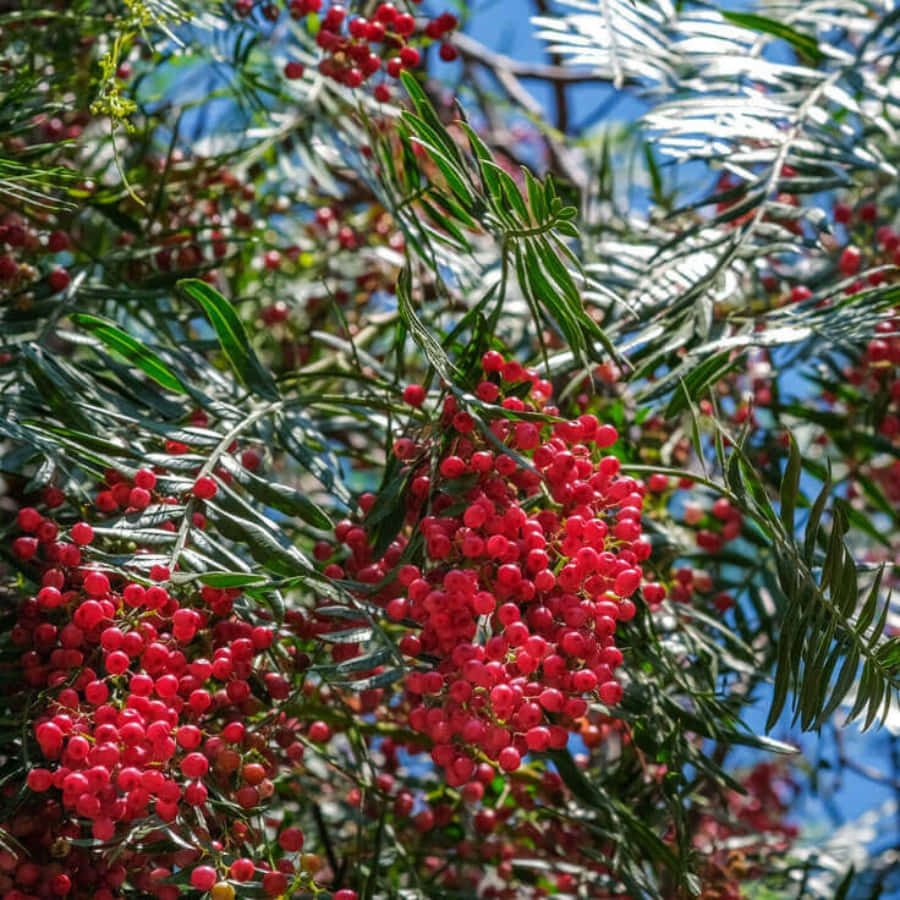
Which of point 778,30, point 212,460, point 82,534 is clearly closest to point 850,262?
point 778,30

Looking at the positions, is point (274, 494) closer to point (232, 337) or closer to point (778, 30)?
point (232, 337)

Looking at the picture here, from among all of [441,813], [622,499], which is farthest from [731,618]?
[622,499]

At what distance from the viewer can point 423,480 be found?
1077 mm

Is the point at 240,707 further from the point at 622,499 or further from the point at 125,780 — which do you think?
the point at 622,499

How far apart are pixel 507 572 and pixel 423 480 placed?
5.1 inches

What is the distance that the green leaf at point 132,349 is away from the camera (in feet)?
3.76

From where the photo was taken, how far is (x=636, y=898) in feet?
3.90

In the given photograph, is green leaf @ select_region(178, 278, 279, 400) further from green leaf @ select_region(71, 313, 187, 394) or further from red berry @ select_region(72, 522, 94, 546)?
red berry @ select_region(72, 522, 94, 546)

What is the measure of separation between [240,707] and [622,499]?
34cm

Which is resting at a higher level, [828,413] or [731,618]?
[828,413]

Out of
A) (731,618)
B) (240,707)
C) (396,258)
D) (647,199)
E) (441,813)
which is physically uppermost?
(647,199)

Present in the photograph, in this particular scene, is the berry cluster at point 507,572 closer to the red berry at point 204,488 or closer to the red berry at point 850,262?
the red berry at point 204,488

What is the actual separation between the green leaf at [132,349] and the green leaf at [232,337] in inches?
2.1

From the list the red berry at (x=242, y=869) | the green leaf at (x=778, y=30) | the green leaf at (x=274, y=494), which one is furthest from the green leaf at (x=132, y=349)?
the green leaf at (x=778, y=30)
